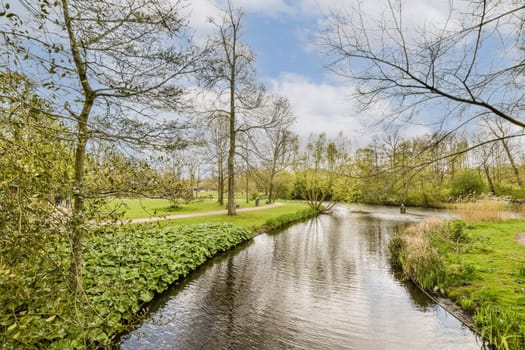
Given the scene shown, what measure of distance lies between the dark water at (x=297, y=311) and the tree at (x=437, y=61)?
3838mm

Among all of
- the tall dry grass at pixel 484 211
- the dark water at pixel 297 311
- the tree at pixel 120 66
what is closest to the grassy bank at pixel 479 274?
the dark water at pixel 297 311

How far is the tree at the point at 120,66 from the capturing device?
340 cm

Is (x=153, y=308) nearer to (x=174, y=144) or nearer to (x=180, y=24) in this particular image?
(x=174, y=144)

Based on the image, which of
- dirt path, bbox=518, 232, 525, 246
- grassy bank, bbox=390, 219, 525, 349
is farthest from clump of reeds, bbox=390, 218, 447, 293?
dirt path, bbox=518, 232, 525, 246

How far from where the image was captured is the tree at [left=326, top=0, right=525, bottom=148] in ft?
11.5

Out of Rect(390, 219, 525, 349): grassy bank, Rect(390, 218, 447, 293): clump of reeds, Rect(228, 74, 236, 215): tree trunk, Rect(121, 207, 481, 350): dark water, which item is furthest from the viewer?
Rect(228, 74, 236, 215): tree trunk

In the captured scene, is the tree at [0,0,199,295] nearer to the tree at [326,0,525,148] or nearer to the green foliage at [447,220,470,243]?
the tree at [326,0,525,148]

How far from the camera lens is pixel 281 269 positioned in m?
8.45

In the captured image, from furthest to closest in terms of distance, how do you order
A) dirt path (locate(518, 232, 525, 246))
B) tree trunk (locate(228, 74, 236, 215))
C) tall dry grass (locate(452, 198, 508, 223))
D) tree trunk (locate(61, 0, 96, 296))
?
tree trunk (locate(228, 74, 236, 215))
tall dry grass (locate(452, 198, 508, 223))
dirt path (locate(518, 232, 525, 246))
tree trunk (locate(61, 0, 96, 296))

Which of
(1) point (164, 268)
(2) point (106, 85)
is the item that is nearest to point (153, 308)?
(1) point (164, 268)

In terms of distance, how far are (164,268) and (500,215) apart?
59.9ft

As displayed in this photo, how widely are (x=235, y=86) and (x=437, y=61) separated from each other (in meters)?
13.8

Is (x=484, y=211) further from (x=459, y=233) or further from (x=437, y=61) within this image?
(x=437, y=61)

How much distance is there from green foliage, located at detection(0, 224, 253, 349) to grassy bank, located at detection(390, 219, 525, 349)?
5.34 m
